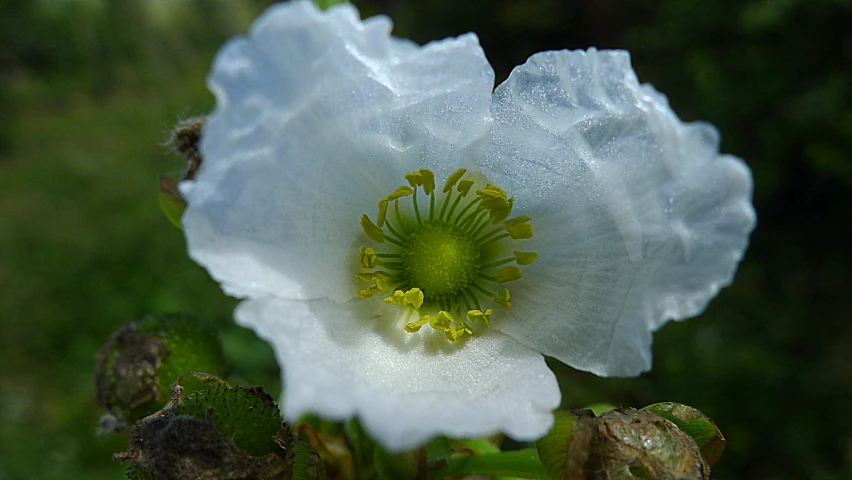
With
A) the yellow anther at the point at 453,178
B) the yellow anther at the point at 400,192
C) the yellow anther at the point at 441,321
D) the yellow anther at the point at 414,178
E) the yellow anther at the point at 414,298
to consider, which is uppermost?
the yellow anther at the point at 414,178

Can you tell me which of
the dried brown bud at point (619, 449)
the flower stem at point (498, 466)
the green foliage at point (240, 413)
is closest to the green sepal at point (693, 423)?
the dried brown bud at point (619, 449)

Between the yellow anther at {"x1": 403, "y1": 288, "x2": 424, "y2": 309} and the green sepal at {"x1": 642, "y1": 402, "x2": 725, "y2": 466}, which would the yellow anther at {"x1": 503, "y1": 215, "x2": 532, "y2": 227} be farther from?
the green sepal at {"x1": 642, "y1": 402, "x2": 725, "y2": 466}

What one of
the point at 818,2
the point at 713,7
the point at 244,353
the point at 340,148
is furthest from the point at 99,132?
the point at 340,148

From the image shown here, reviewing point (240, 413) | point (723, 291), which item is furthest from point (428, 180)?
point (723, 291)

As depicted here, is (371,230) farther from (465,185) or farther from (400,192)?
(465,185)

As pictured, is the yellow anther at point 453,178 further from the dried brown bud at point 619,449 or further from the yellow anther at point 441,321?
the dried brown bud at point 619,449

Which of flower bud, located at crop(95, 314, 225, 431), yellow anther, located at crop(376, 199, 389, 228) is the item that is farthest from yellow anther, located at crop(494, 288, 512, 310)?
flower bud, located at crop(95, 314, 225, 431)
